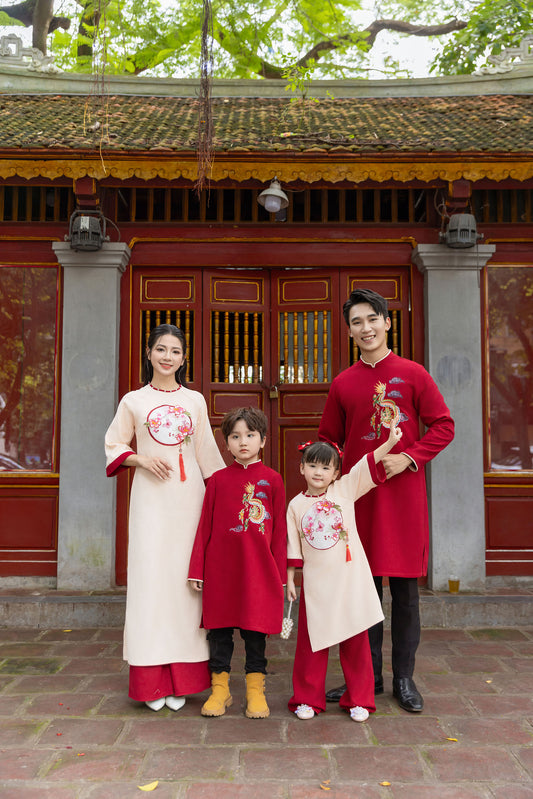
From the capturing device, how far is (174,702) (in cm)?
332

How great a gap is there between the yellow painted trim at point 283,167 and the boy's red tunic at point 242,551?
9.11 ft

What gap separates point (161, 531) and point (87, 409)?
2338mm

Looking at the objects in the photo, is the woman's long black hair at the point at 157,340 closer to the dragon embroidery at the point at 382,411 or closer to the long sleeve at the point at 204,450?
the long sleeve at the point at 204,450

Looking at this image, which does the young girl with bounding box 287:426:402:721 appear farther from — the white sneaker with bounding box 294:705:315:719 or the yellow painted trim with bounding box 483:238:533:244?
the yellow painted trim with bounding box 483:238:533:244

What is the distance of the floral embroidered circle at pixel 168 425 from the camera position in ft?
11.2

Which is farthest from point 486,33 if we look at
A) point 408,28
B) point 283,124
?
point 283,124

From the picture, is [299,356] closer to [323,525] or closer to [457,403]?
[457,403]

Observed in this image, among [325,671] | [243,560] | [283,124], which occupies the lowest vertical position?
[325,671]

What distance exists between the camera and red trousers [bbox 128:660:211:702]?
130 inches

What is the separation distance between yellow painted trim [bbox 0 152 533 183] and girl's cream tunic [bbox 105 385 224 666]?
2372 mm

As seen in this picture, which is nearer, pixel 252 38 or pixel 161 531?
pixel 161 531

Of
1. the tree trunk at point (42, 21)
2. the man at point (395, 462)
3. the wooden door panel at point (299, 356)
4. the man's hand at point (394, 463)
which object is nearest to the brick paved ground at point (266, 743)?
the man at point (395, 462)

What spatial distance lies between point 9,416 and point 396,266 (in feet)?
11.8

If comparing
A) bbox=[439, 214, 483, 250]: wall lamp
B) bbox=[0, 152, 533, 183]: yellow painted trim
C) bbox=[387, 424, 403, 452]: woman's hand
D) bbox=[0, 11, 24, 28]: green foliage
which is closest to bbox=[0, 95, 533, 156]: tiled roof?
bbox=[0, 152, 533, 183]: yellow painted trim
